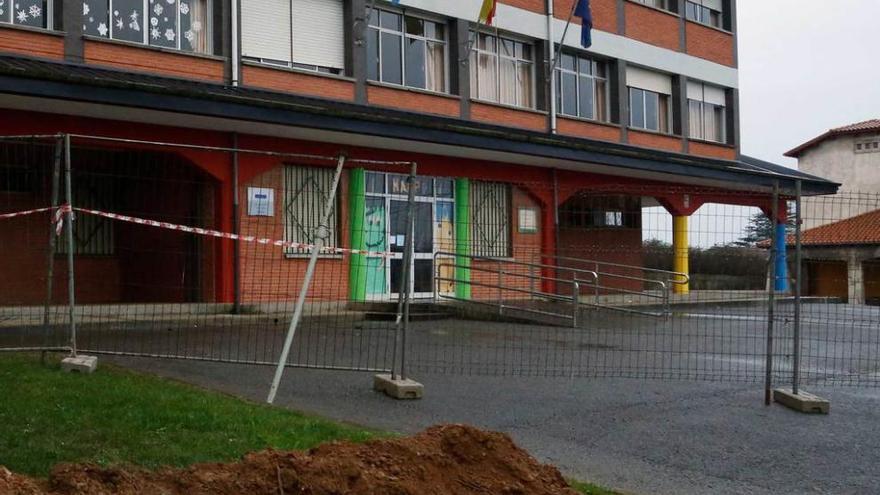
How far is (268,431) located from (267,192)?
9.38 meters

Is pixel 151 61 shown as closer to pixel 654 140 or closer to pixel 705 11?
pixel 654 140

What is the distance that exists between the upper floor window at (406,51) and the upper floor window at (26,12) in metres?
6.75

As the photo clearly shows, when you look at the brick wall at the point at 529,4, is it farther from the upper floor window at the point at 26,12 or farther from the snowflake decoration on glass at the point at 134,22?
the upper floor window at the point at 26,12

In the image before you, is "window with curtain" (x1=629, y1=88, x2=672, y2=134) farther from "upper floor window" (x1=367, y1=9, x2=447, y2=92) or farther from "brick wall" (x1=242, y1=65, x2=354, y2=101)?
"brick wall" (x1=242, y1=65, x2=354, y2=101)

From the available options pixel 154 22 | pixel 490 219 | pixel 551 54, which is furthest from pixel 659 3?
pixel 154 22

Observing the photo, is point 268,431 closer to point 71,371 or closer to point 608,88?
point 71,371

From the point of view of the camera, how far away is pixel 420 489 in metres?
4.31

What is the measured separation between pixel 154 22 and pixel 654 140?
1608 centimetres

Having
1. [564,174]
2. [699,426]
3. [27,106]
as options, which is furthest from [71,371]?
[564,174]

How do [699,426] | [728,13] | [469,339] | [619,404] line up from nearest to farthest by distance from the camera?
1. [699,426]
2. [619,404]
3. [469,339]
4. [728,13]

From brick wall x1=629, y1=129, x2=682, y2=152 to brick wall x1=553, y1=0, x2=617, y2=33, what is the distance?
3161 mm

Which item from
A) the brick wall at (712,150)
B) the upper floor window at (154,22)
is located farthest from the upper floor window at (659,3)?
the upper floor window at (154,22)

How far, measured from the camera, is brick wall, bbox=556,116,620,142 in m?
24.4

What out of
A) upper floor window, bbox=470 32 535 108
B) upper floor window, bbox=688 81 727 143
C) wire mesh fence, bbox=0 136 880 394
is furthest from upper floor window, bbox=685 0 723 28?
wire mesh fence, bbox=0 136 880 394
